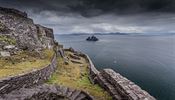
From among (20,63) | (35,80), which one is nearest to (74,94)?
(35,80)

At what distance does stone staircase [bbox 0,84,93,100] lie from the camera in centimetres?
1251

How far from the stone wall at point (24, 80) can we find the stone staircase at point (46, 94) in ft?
1.51

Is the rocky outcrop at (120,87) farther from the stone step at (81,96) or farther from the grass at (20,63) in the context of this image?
the grass at (20,63)

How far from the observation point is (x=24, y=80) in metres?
15.2

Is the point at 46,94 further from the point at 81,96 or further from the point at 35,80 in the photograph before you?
the point at 81,96

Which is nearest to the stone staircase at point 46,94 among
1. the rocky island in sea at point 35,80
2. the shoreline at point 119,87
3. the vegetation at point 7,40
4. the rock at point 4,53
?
the rocky island in sea at point 35,80

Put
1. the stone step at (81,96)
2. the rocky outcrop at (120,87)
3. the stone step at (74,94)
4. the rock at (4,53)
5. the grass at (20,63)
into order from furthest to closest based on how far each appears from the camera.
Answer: the rock at (4,53) → the grass at (20,63) → the stone step at (81,96) → the stone step at (74,94) → the rocky outcrop at (120,87)

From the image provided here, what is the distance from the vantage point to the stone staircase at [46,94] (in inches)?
492

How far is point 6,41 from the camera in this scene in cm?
2392

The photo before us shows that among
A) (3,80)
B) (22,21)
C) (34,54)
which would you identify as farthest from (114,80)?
(22,21)

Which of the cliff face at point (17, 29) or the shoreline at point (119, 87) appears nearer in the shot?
the shoreline at point (119, 87)

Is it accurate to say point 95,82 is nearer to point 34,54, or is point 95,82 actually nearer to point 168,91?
point 34,54

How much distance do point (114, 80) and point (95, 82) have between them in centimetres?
419

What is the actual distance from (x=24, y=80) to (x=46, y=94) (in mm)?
2309
